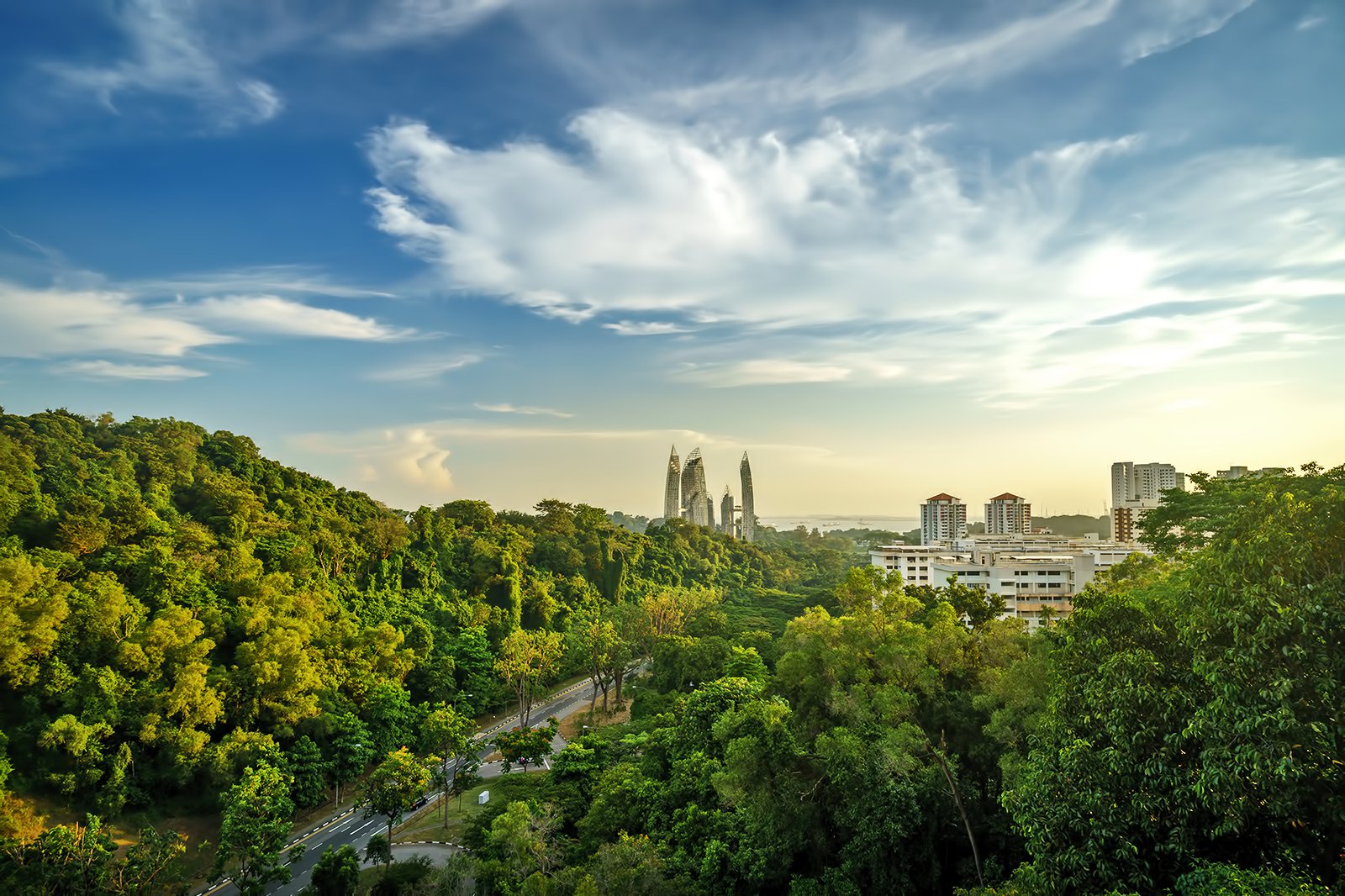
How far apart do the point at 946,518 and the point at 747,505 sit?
2590 centimetres

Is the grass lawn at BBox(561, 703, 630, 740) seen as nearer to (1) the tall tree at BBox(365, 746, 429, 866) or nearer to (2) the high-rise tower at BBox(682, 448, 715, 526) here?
(1) the tall tree at BBox(365, 746, 429, 866)

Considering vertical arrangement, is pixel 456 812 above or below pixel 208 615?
below

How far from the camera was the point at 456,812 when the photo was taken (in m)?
19.1

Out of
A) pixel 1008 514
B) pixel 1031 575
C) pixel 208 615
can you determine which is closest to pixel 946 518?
pixel 1008 514

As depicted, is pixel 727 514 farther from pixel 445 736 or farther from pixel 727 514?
pixel 445 736

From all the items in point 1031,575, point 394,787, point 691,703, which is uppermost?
point 1031,575

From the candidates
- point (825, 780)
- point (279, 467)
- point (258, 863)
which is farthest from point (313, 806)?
point (279, 467)

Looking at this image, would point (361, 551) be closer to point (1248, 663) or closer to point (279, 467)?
point (279, 467)

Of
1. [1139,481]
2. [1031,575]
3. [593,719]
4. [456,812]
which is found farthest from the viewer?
[1139,481]

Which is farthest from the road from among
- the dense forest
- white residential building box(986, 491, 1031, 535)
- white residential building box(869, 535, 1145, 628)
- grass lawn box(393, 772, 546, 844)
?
white residential building box(986, 491, 1031, 535)

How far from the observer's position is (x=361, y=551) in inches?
1138

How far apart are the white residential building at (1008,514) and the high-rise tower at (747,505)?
2816cm

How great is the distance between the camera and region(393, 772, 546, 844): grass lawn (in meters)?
17.5

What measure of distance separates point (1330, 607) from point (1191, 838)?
2.26 metres
